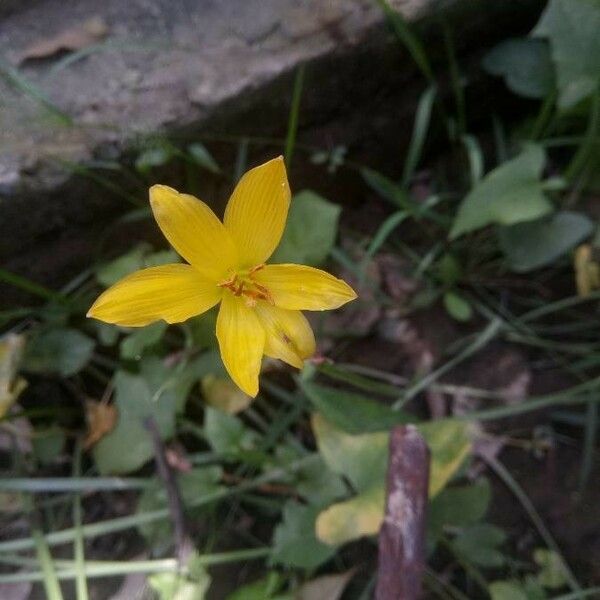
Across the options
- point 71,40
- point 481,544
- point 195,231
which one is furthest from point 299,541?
point 71,40

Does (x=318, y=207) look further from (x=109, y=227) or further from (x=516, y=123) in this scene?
(x=516, y=123)

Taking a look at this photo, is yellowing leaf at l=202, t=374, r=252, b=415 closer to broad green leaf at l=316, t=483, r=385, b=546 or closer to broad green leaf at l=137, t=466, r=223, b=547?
broad green leaf at l=137, t=466, r=223, b=547

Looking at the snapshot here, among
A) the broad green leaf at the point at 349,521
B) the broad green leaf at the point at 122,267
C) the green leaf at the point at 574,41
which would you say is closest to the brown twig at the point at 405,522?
the broad green leaf at the point at 349,521

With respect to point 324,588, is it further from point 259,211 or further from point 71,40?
point 71,40

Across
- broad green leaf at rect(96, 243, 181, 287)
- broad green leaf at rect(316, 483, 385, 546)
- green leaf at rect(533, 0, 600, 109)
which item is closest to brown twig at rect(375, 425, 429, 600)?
broad green leaf at rect(316, 483, 385, 546)

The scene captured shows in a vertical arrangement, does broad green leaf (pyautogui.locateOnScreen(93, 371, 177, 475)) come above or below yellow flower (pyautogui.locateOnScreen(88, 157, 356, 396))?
below

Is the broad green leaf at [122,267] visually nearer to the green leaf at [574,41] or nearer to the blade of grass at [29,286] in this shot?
the blade of grass at [29,286]
